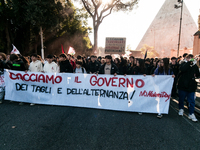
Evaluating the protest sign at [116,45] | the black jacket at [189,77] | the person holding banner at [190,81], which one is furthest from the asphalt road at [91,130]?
the protest sign at [116,45]

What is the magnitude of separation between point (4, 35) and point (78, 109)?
1984 centimetres

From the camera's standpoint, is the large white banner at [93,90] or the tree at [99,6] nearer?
the large white banner at [93,90]

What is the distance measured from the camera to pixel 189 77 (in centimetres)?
415

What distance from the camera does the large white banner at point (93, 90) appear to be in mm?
4457

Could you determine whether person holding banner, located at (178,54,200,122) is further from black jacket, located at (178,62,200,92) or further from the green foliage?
the green foliage

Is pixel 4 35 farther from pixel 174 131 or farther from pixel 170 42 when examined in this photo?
pixel 170 42

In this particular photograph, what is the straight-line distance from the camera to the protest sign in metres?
11.2

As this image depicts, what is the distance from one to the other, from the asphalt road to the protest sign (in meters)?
7.49

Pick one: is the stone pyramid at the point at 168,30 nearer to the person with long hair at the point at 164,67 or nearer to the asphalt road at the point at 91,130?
the person with long hair at the point at 164,67

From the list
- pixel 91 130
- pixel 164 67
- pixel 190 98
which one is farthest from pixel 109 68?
pixel 190 98

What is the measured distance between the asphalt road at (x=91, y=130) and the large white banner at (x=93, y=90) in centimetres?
29

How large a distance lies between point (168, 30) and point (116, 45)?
86.4 metres

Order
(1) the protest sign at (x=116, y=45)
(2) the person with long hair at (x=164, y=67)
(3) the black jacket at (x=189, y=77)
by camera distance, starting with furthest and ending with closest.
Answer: (1) the protest sign at (x=116, y=45) → (2) the person with long hair at (x=164, y=67) → (3) the black jacket at (x=189, y=77)

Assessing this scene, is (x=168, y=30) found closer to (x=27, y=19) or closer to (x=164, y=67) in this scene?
(x=27, y=19)
